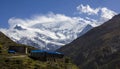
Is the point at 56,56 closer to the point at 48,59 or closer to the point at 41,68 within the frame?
the point at 48,59

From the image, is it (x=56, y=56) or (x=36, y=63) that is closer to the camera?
(x=36, y=63)

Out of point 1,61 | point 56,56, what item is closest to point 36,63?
point 1,61

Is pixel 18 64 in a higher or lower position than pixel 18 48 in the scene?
lower

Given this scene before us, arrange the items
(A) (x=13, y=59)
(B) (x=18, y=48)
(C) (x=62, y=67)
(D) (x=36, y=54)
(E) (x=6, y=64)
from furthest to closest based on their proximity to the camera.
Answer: (B) (x=18, y=48) < (D) (x=36, y=54) < (C) (x=62, y=67) < (A) (x=13, y=59) < (E) (x=6, y=64)

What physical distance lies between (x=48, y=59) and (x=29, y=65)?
22.4 meters

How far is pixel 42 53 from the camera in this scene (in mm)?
138000

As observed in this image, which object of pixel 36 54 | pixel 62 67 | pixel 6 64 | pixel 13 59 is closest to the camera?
pixel 6 64

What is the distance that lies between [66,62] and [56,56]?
16.6ft

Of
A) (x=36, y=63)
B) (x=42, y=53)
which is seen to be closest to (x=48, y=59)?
(x=42, y=53)

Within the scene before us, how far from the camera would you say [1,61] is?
374 feet

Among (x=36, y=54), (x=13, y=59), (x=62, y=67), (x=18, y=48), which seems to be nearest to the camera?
(x=13, y=59)

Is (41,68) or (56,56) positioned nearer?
(41,68)

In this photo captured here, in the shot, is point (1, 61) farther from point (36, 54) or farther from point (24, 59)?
point (36, 54)

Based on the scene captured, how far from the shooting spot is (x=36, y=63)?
4715 inches
